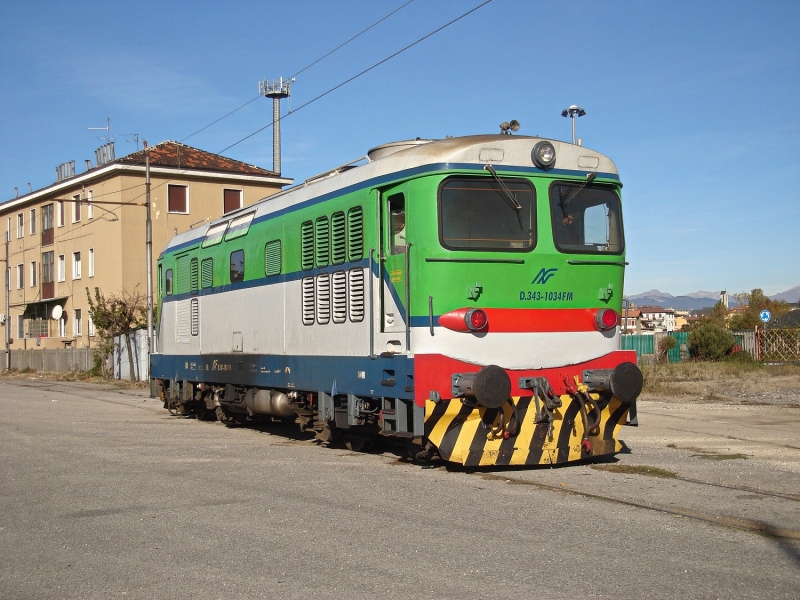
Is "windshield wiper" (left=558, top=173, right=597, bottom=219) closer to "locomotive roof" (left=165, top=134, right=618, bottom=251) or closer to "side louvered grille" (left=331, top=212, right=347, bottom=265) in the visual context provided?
"locomotive roof" (left=165, top=134, right=618, bottom=251)

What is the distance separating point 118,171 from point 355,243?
115 ft

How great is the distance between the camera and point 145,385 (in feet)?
108

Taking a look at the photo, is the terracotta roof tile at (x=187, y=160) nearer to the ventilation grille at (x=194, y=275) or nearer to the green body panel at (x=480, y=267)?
the ventilation grille at (x=194, y=275)

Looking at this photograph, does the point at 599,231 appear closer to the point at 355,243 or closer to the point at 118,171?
the point at 355,243

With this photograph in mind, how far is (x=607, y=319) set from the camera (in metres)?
10.7

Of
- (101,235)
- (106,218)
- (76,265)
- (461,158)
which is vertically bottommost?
(461,158)

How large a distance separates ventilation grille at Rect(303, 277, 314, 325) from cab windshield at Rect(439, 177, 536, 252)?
3.02 metres

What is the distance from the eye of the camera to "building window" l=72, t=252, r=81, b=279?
156ft

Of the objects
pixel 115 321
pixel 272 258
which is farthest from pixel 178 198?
pixel 272 258

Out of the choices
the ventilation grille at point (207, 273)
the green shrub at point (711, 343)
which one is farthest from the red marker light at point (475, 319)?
the green shrub at point (711, 343)

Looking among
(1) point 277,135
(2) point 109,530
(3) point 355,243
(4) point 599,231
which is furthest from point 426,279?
(1) point 277,135

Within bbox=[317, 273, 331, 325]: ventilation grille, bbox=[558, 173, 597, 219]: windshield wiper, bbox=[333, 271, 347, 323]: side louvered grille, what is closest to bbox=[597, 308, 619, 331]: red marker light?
bbox=[558, 173, 597, 219]: windshield wiper

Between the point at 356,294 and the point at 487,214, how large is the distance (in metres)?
2.00

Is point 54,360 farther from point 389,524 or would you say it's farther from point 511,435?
point 389,524
